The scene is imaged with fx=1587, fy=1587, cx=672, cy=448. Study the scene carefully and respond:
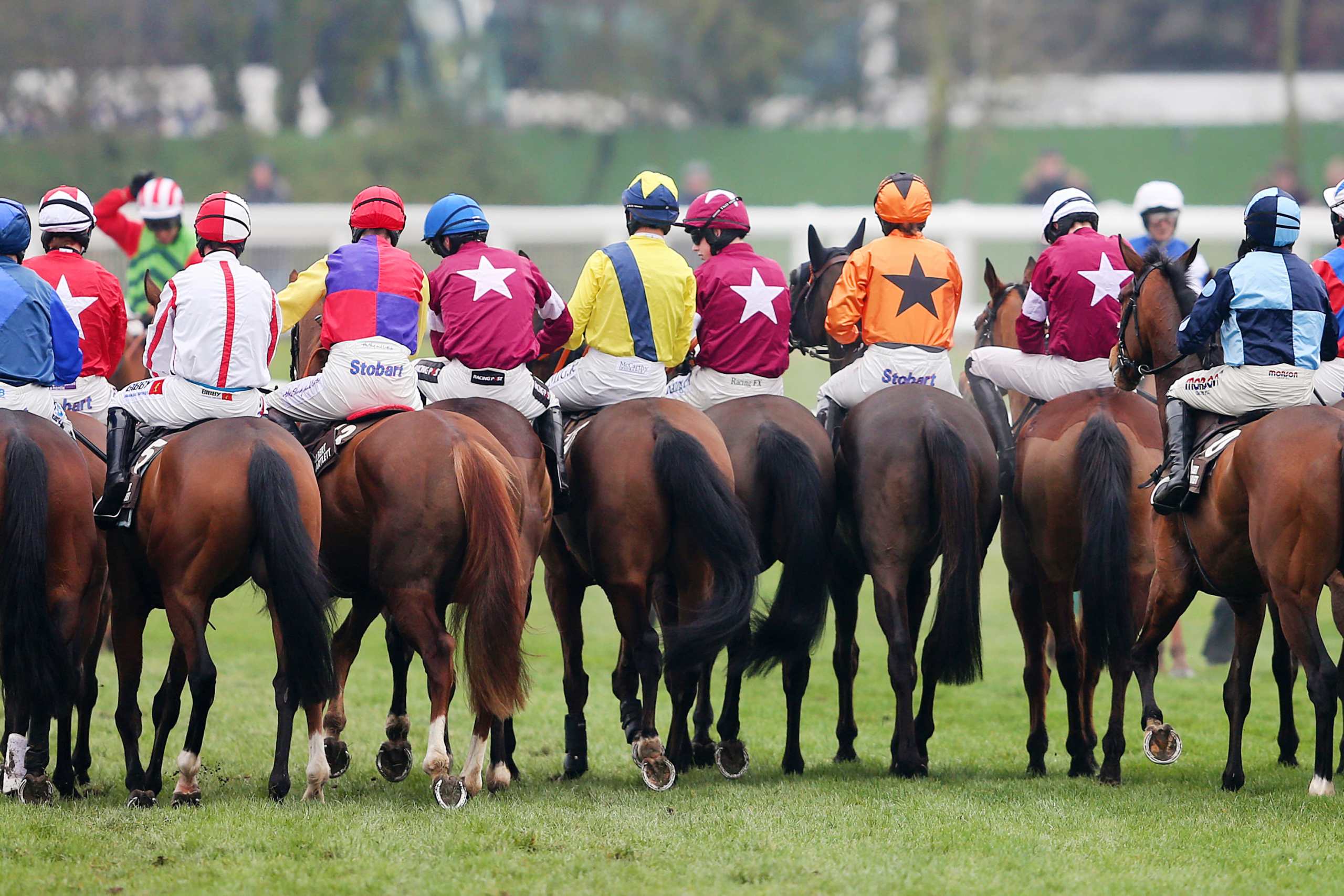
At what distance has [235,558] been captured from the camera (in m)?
6.38

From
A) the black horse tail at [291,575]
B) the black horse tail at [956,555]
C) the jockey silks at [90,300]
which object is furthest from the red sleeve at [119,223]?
the black horse tail at [956,555]

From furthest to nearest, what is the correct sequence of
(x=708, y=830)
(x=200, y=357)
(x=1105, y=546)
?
(x=1105, y=546)
(x=200, y=357)
(x=708, y=830)

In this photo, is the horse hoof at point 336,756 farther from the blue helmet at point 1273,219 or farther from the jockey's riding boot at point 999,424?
the blue helmet at point 1273,219

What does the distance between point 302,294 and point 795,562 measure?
254cm

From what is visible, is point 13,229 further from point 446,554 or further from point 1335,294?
point 1335,294

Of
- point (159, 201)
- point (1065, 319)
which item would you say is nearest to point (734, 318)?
point (1065, 319)

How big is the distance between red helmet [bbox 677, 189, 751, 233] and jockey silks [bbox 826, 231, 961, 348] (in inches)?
24.0

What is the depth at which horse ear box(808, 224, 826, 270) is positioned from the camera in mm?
8523

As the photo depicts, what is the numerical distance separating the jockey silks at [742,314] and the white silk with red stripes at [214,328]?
220 centimetres

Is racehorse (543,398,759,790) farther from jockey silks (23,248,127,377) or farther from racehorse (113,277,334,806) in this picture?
jockey silks (23,248,127,377)

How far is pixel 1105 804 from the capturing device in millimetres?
6559

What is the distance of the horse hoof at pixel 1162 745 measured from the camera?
22.7 ft

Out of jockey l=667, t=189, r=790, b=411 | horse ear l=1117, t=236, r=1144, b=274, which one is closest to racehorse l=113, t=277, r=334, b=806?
jockey l=667, t=189, r=790, b=411

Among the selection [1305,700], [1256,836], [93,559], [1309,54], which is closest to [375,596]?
[93,559]
